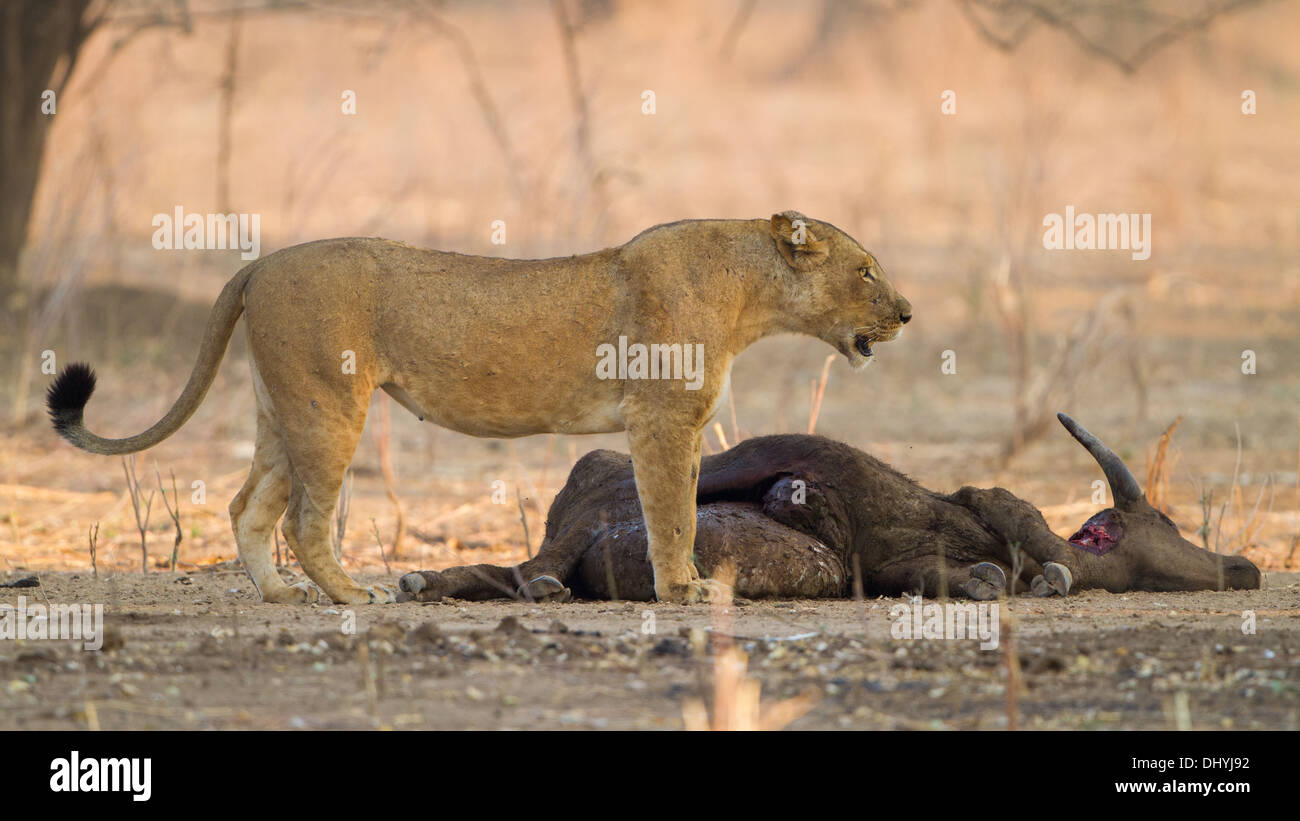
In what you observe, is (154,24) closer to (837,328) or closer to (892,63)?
(837,328)

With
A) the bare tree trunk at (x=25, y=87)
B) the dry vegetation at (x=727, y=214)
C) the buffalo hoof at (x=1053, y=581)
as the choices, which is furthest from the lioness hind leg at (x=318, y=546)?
the bare tree trunk at (x=25, y=87)

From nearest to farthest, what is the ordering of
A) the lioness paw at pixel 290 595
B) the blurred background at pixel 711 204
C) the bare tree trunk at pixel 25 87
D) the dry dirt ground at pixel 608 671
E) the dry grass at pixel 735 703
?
the dry grass at pixel 735 703, the dry dirt ground at pixel 608 671, the lioness paw at pixel 290 595, the blurred background at pixel 711 204, the bare tree trunk at pixel 25 87

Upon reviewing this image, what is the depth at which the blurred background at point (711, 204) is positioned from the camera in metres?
10.1

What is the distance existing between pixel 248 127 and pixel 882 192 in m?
8.86

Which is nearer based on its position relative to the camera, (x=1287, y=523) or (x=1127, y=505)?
(x=1127, y=505)

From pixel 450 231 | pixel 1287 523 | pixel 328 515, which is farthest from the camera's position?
pixel 450 231

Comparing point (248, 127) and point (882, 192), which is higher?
point (248, 127)

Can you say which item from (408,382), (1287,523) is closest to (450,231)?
(1287,523)

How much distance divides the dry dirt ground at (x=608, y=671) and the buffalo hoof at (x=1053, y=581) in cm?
39

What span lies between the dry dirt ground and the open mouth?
0.84 metres

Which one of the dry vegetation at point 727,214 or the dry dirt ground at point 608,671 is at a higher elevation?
the dry vegetation at point 727,214

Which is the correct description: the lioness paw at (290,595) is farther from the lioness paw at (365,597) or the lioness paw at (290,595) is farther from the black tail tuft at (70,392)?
the black tail tuft at (70,392)

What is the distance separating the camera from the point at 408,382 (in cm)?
587

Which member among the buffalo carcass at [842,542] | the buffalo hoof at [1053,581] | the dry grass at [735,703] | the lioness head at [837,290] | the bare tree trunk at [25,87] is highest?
the bare tree trunk at [25,87]
